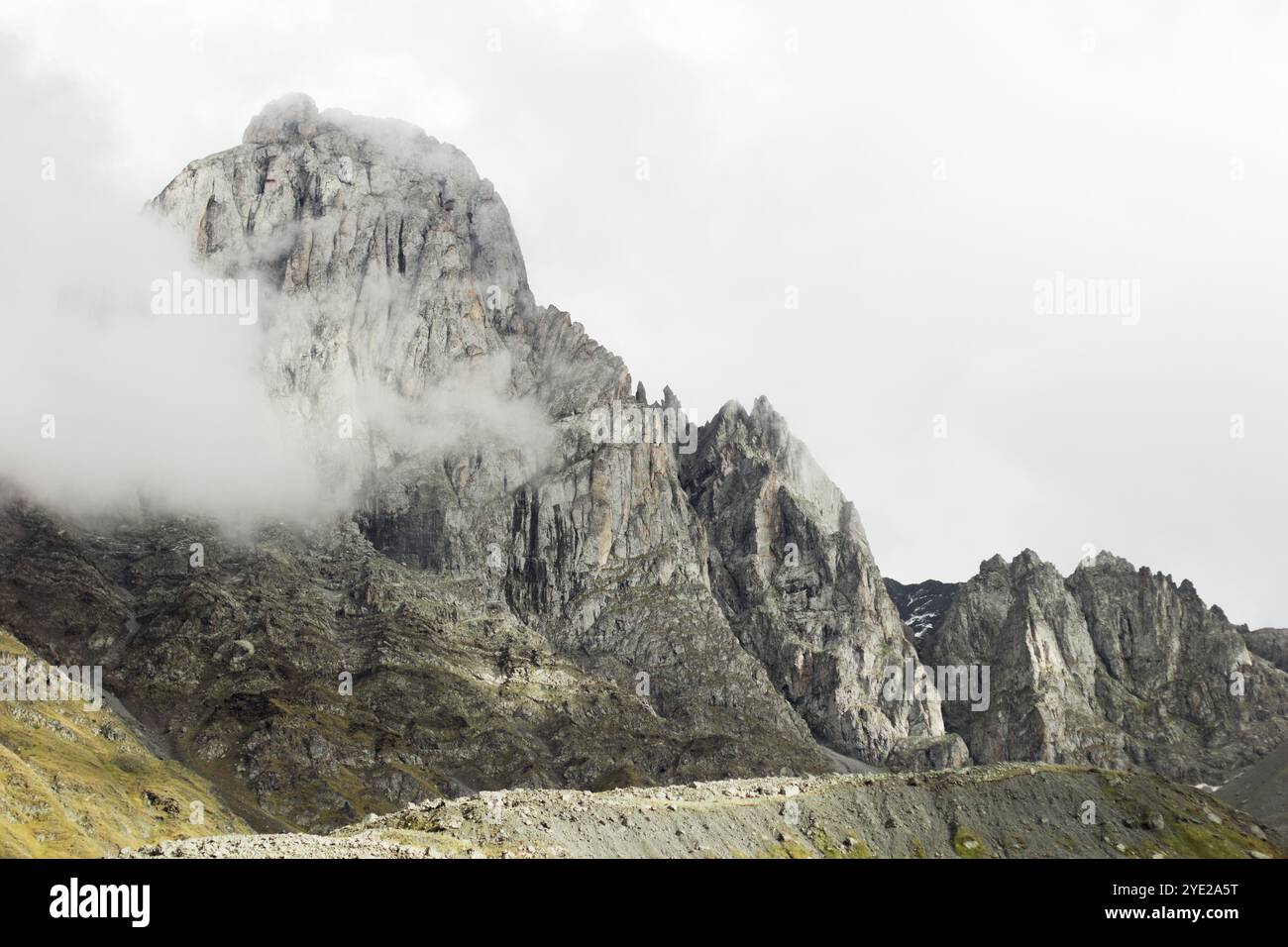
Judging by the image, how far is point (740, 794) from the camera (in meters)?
127

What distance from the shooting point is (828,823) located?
130 m

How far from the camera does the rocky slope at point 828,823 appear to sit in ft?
289

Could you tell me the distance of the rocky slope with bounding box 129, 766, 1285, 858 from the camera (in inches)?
A: 3465
